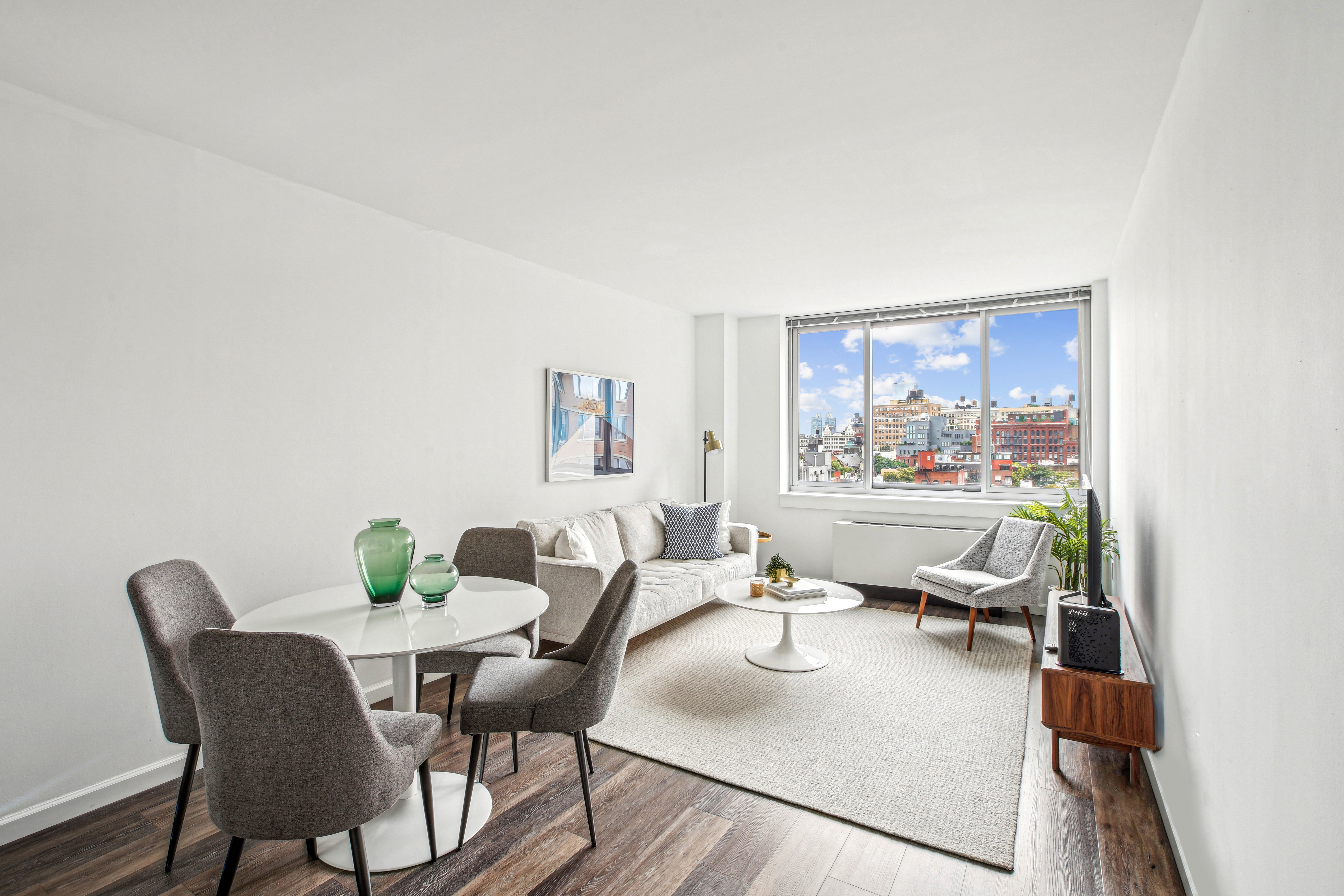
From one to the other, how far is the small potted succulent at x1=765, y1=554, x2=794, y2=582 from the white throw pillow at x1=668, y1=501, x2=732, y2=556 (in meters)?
1.23

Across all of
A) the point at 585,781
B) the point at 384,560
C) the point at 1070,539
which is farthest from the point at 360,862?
the point at 1070,539

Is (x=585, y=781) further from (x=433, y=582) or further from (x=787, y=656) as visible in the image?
(x=787, y=656)

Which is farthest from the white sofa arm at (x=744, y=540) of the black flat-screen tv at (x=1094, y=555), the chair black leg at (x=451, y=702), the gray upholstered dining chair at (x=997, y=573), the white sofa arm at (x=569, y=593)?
the black flat-screen tv at (x=1094, y=555)

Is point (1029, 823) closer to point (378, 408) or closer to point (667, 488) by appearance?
point (378, 408)

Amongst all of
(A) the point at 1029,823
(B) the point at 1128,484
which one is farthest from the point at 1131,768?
(B) the point at 1128,484

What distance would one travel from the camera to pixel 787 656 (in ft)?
13.1

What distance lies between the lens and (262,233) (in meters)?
3.00

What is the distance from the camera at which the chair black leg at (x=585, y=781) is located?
2.22 m

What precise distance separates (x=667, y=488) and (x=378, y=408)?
2953 millimetres

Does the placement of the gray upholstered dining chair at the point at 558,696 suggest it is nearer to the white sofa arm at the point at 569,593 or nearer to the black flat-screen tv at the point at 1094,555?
the white sofa arm at the point at 569,593

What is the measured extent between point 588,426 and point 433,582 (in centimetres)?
263

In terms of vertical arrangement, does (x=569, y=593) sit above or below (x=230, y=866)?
above

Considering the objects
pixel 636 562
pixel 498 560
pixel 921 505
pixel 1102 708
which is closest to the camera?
pixel 1102 708

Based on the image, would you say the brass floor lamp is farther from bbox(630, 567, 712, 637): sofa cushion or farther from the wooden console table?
the wooden console table
